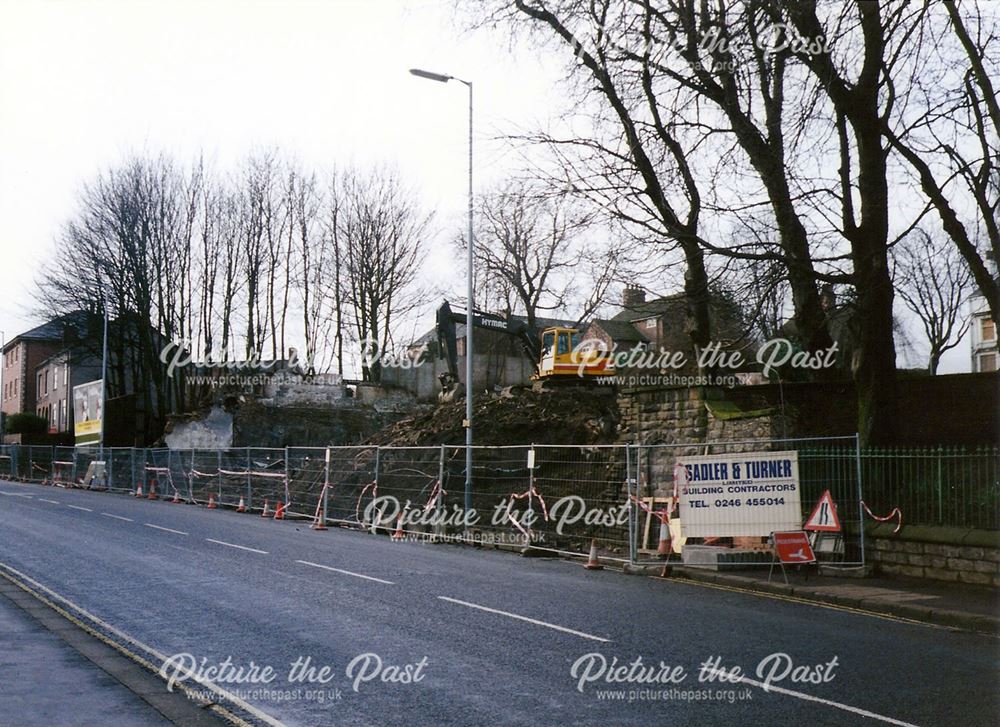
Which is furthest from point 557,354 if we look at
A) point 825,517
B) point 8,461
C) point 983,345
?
point 983,345

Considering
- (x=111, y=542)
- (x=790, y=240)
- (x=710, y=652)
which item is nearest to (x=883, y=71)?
(x=790, y=240)

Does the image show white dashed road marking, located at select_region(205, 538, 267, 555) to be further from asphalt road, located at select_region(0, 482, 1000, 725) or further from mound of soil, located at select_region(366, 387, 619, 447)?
mound of soil, located at select_region(366, 387, 619, 447)

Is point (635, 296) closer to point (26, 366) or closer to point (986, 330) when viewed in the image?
point (986, 330)

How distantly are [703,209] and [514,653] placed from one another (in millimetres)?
11761

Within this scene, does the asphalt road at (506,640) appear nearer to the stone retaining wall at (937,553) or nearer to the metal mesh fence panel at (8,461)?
the stone retaining wall at (937,553)

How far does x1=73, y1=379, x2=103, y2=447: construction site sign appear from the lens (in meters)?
44.5

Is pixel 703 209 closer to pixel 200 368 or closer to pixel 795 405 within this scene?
pixel 795 405

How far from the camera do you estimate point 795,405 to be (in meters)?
17.8

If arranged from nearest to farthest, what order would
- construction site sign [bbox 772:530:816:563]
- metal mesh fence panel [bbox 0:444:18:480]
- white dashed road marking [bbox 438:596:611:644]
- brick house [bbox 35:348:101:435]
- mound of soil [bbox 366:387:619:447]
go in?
white dashed road marking [bbox 438:596:611:644] → construction site sign [bbox 772:530:816:563] → mound of soil [bbox 366:387:619:447] → metal mesh fence panel [bbox 0:444:18:480] → brick house [bbox 35:348:101:435]

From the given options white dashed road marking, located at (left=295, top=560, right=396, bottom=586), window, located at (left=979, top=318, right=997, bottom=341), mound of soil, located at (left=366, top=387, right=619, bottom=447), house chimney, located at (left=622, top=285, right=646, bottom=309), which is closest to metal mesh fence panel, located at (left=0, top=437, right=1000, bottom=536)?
house chimney, located at (left=622, top=285, right=646, bottom=309)

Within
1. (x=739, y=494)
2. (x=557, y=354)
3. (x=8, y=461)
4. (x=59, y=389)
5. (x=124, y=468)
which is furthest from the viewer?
(x=59, y=389)

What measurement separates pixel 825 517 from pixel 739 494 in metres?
1.23

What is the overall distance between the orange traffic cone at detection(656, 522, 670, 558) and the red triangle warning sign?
7.50 feet

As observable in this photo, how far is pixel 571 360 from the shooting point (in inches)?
1255
